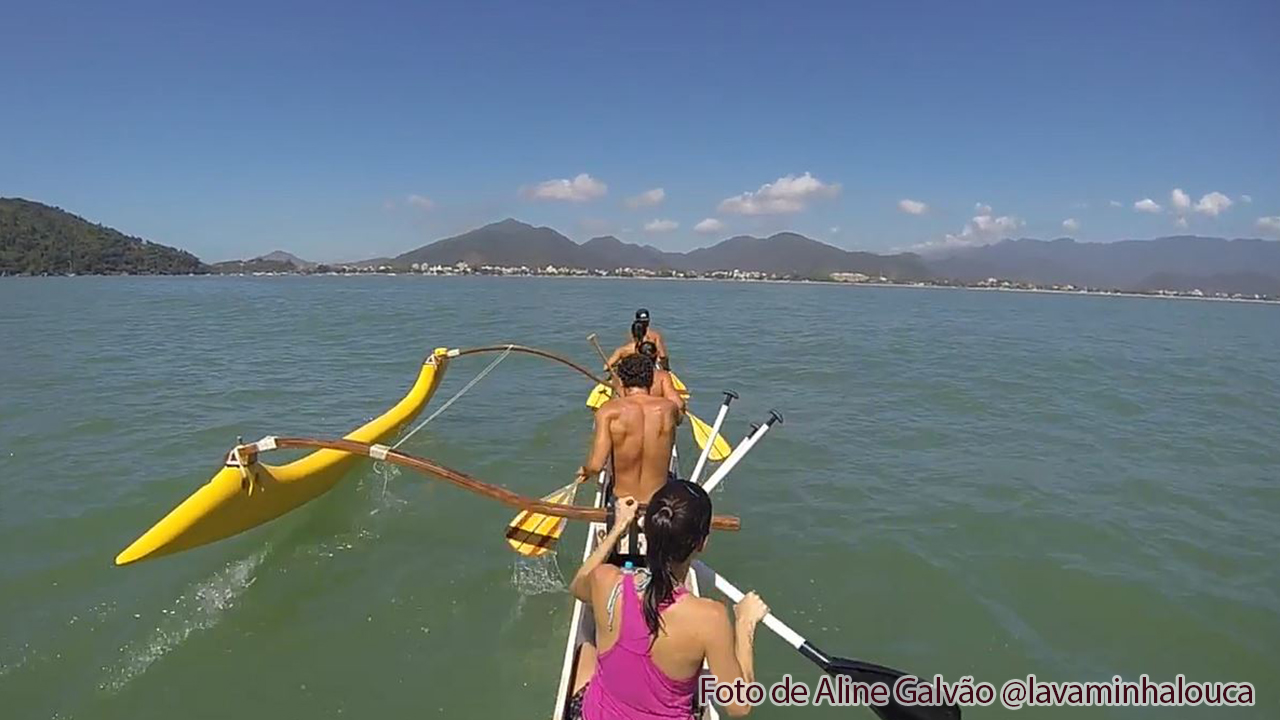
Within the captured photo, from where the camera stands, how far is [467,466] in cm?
1299

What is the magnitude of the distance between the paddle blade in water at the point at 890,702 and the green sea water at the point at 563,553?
270 centimetres

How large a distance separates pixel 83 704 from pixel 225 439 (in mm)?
8743

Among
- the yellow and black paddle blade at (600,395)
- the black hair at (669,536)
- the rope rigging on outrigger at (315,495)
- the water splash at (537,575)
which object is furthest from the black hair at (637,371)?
the yellow and black paddle blade at (600,395)

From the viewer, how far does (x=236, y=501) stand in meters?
6.82

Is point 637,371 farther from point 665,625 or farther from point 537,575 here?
point 665,625

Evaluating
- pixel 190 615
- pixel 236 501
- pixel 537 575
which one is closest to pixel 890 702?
pixel 537 575

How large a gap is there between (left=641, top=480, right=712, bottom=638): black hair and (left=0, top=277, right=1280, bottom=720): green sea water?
386cm

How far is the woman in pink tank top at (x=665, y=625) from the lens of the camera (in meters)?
3.15

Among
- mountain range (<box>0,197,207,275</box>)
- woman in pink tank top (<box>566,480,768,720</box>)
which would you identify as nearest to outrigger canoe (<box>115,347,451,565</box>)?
woman in pink tank top (<box>566,480,768,720</box>)

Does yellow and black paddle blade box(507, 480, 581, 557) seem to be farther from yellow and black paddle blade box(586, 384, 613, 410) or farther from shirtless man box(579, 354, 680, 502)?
yellow and black paddle blade box(586, 384, 613, 410)

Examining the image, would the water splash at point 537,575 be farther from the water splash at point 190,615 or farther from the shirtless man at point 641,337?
the shirtless man at point 641,337

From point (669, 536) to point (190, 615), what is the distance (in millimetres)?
6872

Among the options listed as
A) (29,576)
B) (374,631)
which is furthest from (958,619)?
(29,576)

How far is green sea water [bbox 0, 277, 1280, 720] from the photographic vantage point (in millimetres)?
6832
